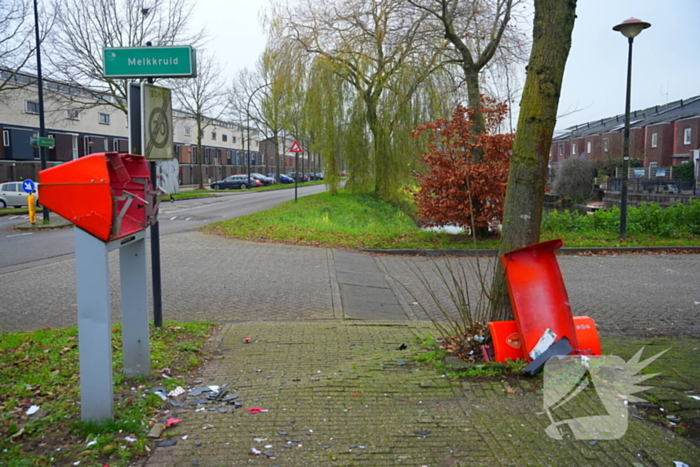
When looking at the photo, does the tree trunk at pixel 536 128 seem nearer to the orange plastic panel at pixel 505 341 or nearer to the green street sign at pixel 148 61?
the orange plastic panel at pixel 505 341

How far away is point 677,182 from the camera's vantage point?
137ft

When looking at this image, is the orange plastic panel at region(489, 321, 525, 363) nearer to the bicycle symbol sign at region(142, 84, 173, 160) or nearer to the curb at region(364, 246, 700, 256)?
the bicycle symbol sign at region(142, 84, 173, 160)

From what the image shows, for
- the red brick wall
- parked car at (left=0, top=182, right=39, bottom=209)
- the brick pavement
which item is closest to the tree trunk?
the brick pavement

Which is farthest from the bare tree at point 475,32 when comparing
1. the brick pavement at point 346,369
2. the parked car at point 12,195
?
the parked car at point 12,195

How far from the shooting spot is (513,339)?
4695 millimetres

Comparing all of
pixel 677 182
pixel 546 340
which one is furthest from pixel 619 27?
pixel 677 182

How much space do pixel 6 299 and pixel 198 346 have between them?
13.8ft

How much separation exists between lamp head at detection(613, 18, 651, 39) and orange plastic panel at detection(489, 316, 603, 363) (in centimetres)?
1154

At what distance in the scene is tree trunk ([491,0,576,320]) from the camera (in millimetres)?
4969

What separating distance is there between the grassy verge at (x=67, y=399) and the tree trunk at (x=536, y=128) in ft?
9.59

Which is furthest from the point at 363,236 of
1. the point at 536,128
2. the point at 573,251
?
Result: the point at 536,128

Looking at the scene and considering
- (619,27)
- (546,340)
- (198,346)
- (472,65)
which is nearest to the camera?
(546,340)

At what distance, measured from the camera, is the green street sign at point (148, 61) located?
5574 mm

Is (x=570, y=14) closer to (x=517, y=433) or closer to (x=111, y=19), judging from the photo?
(x=517, y=433)
